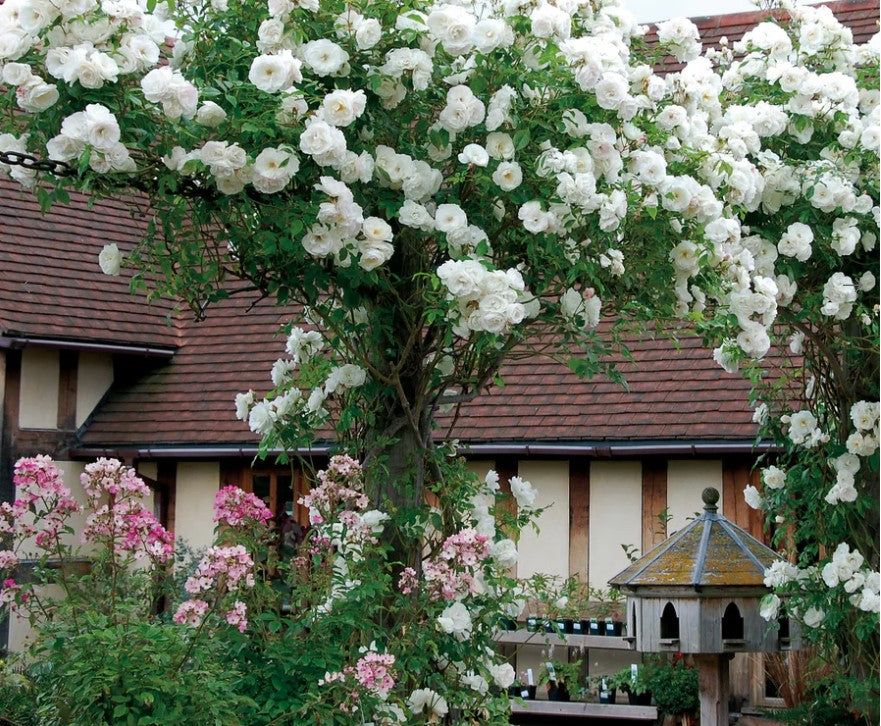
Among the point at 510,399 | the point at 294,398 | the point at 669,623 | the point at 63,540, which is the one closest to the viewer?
the point at 294,398

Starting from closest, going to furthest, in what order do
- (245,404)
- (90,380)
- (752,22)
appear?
(245,404) → (752,22) → (90,380)

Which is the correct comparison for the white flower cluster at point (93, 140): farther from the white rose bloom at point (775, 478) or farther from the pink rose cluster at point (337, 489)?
the white rose bloom at point (775, 478)

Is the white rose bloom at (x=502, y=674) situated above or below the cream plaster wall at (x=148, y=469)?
below

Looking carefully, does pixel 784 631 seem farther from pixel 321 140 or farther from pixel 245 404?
pixel 321 140

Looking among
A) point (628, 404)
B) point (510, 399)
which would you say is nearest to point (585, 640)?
point (628, 404)

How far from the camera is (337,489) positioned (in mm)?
5008

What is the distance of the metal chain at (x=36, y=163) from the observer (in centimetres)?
467

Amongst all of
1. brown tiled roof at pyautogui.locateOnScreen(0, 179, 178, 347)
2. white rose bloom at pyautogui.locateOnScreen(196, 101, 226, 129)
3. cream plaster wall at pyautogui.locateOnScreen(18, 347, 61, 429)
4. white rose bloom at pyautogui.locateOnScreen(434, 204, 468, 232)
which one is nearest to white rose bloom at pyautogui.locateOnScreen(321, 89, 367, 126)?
white rose bloom at pyautogui.locateOnScreen(196, 101, 226, 129)

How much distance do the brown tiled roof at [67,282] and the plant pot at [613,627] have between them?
528 centimetres

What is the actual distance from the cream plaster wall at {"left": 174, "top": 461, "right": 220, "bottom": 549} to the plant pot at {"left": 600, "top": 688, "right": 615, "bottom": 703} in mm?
4207

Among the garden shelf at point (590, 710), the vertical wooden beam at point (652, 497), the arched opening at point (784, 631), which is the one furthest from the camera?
the vertical wooden beam at point (652, 497)

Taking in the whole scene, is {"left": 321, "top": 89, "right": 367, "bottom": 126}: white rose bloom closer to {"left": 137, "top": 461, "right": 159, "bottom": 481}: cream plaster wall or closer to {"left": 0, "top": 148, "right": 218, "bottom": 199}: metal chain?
{"left": 0, "top": 148, "right": 218, "bottom": 199}: metal chain

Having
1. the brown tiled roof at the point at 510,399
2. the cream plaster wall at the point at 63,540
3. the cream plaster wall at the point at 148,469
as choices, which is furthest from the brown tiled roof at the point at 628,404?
the cream plaster wall at the point at 63,540

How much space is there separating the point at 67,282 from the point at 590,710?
268 inches
